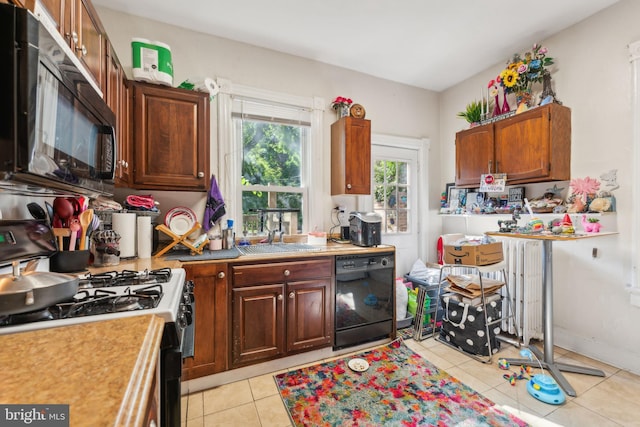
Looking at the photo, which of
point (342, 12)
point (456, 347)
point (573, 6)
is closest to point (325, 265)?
point (456, 347)

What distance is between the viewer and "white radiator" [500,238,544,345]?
236cm

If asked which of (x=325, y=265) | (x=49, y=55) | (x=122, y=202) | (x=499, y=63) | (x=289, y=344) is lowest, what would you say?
(x=289, y=344)

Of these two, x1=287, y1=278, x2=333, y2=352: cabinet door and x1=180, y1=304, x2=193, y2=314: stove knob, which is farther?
x1=287, y1=278, x2=333, y2=352: cabinet door

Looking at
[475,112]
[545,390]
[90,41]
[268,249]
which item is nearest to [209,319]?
[268,249]

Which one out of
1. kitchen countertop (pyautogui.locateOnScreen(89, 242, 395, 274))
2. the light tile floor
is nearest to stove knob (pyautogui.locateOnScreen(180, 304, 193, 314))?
kitchen countertop (pyautogui.locateOnScreen(89, 242, 395, 274))

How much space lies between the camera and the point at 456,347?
238 cm

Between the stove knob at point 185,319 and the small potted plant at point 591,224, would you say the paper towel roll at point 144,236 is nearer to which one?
the stove knob at point 185,319

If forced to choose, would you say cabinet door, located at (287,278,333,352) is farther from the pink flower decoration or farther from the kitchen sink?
the pink flower decoration

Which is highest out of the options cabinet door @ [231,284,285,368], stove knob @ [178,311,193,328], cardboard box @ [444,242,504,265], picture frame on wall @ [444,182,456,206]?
picture frame on wall @ [444,182,456,206]

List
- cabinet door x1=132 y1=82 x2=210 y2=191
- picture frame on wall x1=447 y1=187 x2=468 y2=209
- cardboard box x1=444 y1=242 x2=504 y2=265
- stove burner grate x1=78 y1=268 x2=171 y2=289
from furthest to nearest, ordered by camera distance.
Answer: picture frame on wall x1=447 y1=187 x2=468 y2=209 < cardboard box x1=444 y1=242 x2=504 y2=265 < cabinet door x1=132 y1=82 x2=210 y2=191 < stove burner grate x1=78 y1=268 x2=171 y2=289

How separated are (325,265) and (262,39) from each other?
6.94 feet

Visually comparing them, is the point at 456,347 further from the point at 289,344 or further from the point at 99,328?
the point at 99,328

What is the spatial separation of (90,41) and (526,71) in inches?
125

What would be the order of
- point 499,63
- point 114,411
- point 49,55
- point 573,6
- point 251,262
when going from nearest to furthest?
point 114,411 < point 49,55 < point 251,262 < point 573,6 < point 499,63
